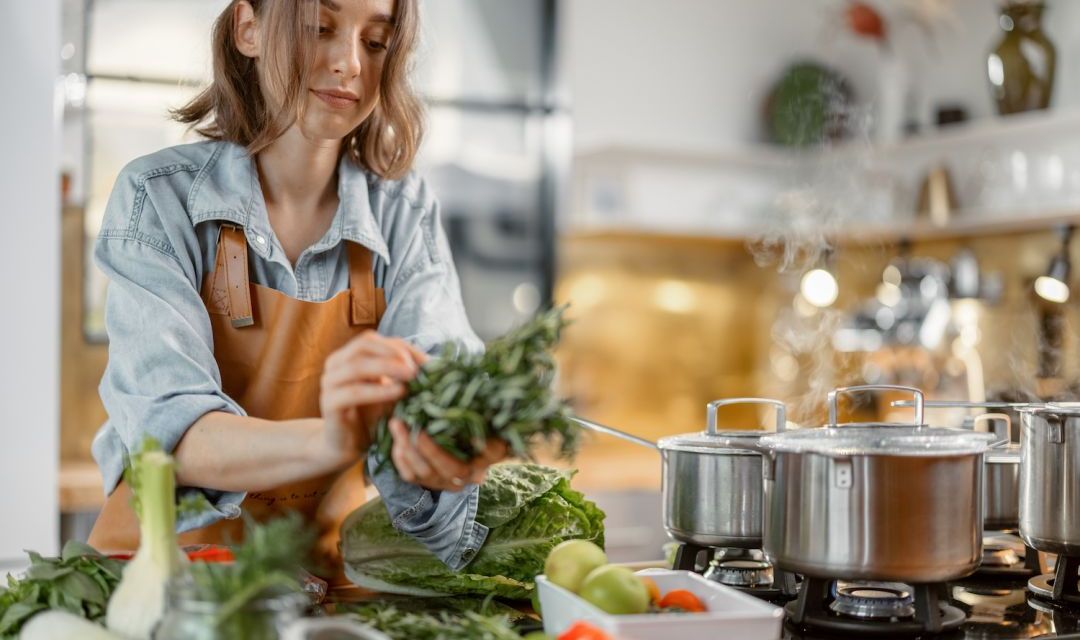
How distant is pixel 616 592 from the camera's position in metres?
1.21

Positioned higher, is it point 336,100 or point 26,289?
point 336,100

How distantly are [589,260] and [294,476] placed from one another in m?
3.69

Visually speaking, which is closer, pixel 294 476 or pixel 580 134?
pixel 294 476

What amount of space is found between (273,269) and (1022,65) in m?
3.26

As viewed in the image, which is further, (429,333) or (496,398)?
(429,333)

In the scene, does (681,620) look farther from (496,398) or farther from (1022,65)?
(1022,65)

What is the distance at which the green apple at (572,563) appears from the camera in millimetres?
1282

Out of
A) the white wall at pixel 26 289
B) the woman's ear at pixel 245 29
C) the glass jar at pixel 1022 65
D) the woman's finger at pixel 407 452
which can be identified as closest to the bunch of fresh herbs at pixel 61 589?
the woman's finger at pixel 407 452

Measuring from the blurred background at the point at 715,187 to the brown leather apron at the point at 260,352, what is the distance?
7.73ft

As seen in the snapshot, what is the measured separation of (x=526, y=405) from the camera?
44.9 inches

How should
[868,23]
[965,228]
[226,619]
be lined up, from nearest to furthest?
[226,619]
[965,228]
[868,23]

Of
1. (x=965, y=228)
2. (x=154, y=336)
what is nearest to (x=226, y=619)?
(x=154, y=336)

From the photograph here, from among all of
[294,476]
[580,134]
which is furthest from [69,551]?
[580,134]

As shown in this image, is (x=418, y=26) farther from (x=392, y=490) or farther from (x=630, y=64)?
(x=630, y=64)
